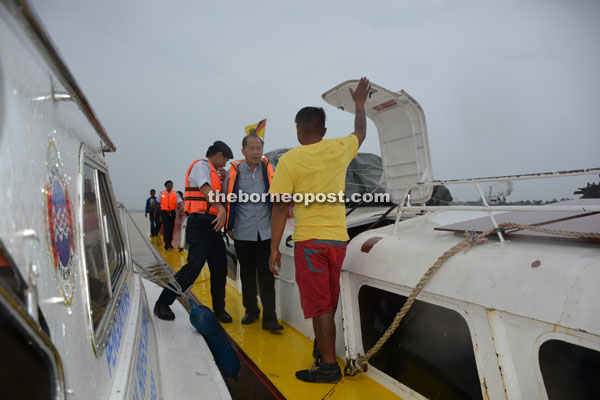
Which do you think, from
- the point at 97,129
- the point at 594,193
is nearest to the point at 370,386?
the point at 97,129

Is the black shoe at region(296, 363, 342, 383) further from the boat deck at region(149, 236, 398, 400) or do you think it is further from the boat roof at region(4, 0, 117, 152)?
the boat roof at region(4, 0, 117, 152)

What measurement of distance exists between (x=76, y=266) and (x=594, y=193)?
5.18 m

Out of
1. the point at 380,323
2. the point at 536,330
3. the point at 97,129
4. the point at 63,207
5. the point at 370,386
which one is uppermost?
the point at 97,129

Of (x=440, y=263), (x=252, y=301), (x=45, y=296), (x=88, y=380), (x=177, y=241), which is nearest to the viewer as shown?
(x=45, y=296)

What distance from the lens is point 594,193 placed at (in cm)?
406

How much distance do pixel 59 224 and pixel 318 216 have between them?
1.63 meters

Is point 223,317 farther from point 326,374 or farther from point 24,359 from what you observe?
point 24,359

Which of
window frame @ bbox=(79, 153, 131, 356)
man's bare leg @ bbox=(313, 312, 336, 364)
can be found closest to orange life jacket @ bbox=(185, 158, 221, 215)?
window frame @ bbox=(79, 153, 131, 356)

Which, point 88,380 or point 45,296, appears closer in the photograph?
point 45,296

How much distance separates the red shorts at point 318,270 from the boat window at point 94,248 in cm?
119

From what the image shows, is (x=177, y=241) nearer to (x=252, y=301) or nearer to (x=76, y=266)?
(x=252, y=301)

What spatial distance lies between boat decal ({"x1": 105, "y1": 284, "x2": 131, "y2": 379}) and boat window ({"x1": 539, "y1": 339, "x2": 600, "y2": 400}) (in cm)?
174

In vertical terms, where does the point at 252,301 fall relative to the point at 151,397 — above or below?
below

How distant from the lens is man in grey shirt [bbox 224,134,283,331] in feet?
11.0
